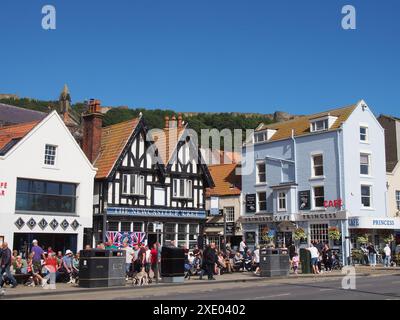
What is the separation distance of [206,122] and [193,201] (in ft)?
267

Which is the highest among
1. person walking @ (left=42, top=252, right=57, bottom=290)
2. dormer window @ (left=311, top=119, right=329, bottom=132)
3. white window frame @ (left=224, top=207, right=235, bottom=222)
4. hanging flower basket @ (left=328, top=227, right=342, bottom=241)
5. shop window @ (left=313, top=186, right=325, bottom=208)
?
dormer window @ (left=311, top=119, right=329, bottom=132)

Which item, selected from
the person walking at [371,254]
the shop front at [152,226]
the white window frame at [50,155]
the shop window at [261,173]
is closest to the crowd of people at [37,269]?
the white window frame at [50,155]

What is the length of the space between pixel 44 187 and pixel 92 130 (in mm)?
7120

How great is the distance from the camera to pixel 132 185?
38.3m

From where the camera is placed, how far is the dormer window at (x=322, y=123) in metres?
42.8

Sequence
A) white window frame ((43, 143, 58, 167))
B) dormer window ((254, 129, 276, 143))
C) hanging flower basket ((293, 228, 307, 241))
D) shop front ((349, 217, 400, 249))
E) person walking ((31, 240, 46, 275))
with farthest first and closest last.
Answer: dormer window ((254, 129, 276, 143)), hanging flower basket ((293, 228, 307, 241)), shop front ((349, 217, 400, 249)), white window frame ((43, 143, 58, 167)), person walking ((31, 240, 46, 275))

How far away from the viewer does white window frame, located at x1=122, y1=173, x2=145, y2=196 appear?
37.9 meters

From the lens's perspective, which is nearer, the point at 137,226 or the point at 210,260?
the point at 210,260

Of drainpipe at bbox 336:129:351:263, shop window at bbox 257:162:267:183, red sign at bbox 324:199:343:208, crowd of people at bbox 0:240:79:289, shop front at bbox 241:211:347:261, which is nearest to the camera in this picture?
crowd of people at bbox 0:240:79:289

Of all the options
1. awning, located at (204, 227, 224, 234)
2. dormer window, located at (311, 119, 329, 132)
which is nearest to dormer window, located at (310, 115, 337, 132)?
dormer window, located at (311, 119, 329, 132)

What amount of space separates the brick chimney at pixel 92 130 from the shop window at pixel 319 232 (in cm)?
1677

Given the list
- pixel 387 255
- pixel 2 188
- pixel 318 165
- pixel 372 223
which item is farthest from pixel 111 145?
pixel 387 255

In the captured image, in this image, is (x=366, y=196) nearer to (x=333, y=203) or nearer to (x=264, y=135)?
(x=333, y=203)

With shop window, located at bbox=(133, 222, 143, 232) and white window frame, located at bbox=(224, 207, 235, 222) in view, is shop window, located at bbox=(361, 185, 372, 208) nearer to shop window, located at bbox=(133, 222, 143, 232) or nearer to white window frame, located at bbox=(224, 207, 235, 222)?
white window frame, located at bbox=(224, 207, 235, 222)
